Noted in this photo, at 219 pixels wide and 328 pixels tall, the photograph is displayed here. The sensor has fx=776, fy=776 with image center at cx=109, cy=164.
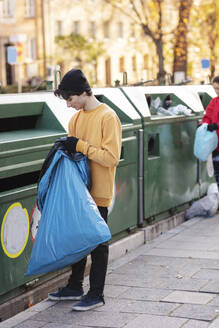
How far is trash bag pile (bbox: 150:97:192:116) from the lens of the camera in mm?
7516

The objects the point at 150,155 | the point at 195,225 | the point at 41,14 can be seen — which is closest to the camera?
the point at 150,155

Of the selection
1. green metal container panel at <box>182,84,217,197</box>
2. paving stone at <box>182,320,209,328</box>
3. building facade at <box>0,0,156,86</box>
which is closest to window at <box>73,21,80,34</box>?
building facade at <box>0,0,156,86</box>

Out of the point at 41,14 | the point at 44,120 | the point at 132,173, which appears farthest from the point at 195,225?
the point at 41,14

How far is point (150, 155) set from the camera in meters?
7.24

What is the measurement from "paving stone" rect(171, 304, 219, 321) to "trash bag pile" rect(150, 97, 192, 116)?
3.03 m

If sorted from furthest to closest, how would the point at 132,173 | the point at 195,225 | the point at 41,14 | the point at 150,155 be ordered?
the point at 41,14 → the point at 195,225 → the point at 150,155 → the point at 132,173

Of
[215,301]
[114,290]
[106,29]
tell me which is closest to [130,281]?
[114,290]

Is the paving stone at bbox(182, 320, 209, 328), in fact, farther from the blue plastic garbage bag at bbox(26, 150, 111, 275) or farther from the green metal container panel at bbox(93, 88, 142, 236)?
the green metal container panel at bbox(93, 88, 142, 236)

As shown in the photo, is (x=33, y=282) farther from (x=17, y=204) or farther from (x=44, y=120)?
(x=44, y=120)

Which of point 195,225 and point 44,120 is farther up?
point 44,120

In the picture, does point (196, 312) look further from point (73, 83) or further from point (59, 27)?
point (59, 27)

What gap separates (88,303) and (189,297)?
0.68 metres

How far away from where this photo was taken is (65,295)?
16.4 feet

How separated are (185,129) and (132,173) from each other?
1.57m
